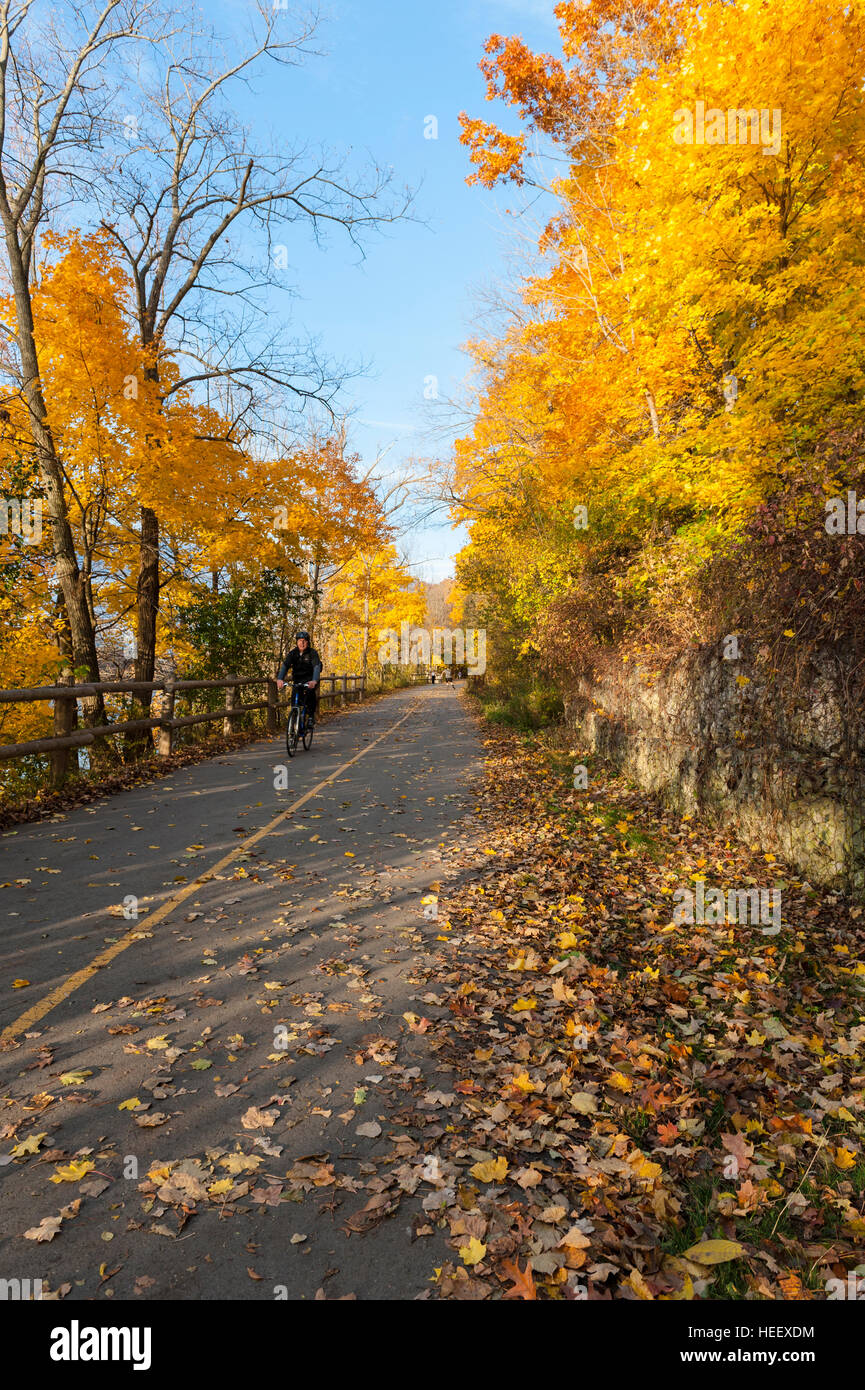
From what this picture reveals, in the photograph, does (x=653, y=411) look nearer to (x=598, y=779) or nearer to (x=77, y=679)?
(x=598, y=779)

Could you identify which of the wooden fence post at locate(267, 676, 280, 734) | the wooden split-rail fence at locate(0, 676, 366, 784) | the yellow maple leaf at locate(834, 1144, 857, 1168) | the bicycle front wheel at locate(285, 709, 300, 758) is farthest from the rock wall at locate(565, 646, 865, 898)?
the wooden fence post at locate(267, 676, 280, 734)

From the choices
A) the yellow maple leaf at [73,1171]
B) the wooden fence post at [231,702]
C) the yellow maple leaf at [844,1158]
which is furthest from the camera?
the wooden fence post at [231,702]

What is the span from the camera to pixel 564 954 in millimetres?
5355

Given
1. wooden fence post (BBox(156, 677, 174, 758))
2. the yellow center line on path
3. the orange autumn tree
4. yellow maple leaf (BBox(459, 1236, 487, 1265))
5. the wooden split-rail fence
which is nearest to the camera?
yellow maple leaf (BBox(459, 1236, 487, 1265))

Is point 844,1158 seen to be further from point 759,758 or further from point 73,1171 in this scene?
point 759,758

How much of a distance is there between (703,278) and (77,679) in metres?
11.0

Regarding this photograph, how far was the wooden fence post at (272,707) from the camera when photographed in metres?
19.5

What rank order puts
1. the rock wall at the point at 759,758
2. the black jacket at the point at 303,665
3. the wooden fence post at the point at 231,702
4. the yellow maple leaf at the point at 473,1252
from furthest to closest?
the wooden fence post at the point at 231,702 → the black jacket at the point at 303,665 → the rock wall at the point at 759,758 → the yellow maple leaf at the point at 473,1252

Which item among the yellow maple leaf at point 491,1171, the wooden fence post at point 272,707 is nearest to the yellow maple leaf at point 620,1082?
the yellow maple leaf at point 491,1171

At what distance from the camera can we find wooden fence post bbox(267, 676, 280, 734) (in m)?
19.5

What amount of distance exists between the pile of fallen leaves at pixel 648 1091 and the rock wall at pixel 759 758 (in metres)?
0.38

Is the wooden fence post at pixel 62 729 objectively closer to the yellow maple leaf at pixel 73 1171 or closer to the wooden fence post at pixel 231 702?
the wooden fence post at pixel 231 702

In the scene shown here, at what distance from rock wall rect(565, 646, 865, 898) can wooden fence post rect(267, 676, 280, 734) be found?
11.8 metres

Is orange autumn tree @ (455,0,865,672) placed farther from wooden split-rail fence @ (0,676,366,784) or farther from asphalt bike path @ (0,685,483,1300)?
wooden split-rail fence @ (0,676,366,784)
